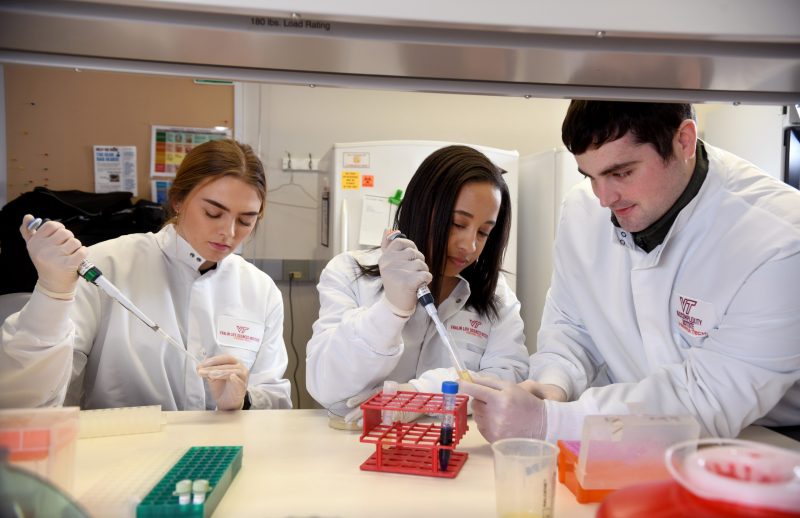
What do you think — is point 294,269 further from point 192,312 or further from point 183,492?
point 183,492

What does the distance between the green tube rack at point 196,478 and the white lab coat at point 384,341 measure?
14.1 inches

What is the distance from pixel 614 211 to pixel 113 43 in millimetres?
957

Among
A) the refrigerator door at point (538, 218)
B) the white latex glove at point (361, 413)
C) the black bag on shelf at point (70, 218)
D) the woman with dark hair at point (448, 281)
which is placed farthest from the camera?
the refrigerator door at point (538, 218)

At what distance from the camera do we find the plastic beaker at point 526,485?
2.59 ft

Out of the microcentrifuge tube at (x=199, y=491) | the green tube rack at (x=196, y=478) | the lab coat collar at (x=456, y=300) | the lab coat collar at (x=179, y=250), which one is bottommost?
the green tube rack at (x=196, y=478)

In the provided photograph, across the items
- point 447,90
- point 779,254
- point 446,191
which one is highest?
point 447,90

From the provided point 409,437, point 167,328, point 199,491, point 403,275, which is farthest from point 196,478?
point 167,328

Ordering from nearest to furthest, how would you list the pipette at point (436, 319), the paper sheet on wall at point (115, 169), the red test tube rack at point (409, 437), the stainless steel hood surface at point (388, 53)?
the stainless steel hood surface at point (388, 53), the red test tube rack at point (409, 437), the pipette at point (436, 319), the paper sheet on wall at point (115, 169)

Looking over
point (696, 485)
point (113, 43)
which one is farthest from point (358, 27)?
point (696, 485)

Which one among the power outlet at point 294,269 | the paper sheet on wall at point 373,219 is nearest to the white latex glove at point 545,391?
the paper sheet on wall at point 373,219

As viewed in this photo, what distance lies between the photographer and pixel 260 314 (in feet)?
5.69

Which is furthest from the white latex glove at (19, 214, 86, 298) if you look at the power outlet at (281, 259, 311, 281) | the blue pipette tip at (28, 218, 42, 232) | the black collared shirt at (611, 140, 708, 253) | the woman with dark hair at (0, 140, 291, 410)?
the power outlet at (281, 259, 311, 281)

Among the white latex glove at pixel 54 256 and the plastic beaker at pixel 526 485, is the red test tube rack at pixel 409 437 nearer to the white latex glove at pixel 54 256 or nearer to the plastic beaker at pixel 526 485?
the plastic beaker at pixel 526 485

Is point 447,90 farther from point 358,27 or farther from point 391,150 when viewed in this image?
point 391,150
